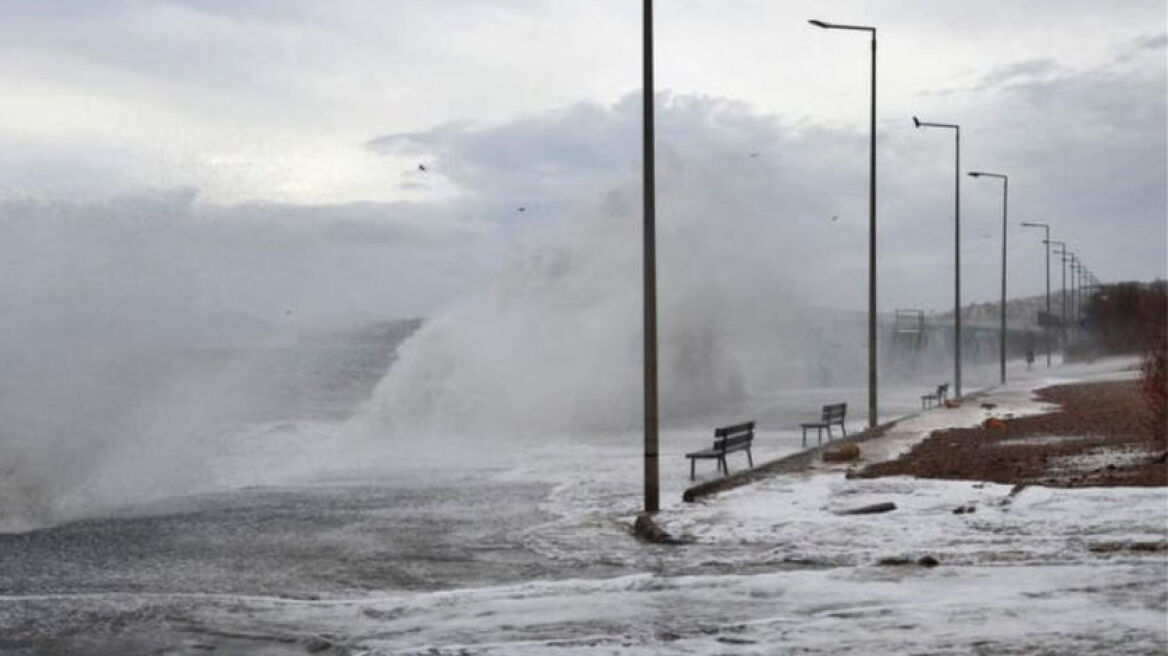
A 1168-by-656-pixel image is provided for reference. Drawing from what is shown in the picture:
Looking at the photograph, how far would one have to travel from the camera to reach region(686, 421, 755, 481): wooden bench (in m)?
21.4

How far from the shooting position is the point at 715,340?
2283 inches

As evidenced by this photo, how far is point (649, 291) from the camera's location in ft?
55.0

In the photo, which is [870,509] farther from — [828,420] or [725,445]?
[828,420]

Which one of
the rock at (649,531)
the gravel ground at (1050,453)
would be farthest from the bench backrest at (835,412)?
the rock at (649,531)

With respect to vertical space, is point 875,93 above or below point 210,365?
above

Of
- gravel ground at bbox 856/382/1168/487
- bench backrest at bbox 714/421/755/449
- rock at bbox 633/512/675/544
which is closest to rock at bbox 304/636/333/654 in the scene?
rock at bbox 633/512/675/544

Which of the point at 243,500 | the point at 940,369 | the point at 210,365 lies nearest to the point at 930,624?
the point at 243,500

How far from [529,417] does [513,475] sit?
1661 centimetres

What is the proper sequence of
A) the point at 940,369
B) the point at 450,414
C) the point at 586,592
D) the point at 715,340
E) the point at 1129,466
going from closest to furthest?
1. the point at 586,592
2. the point at 1129,466
3. the point at 450,414
4. the point at 715,340
5. the point at 940,369

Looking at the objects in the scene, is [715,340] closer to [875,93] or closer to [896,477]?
[875,93]

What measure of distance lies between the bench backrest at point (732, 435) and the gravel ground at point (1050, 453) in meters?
2.46

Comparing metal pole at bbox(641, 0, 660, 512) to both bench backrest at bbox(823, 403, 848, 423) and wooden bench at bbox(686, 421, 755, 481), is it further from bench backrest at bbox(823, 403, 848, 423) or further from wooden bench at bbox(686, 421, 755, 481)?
bench backrest at bbox(823, 403, 848, 423)

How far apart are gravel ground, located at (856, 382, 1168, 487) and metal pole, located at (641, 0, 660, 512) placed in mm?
Result: 4468

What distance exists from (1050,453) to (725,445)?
5.26 metres
